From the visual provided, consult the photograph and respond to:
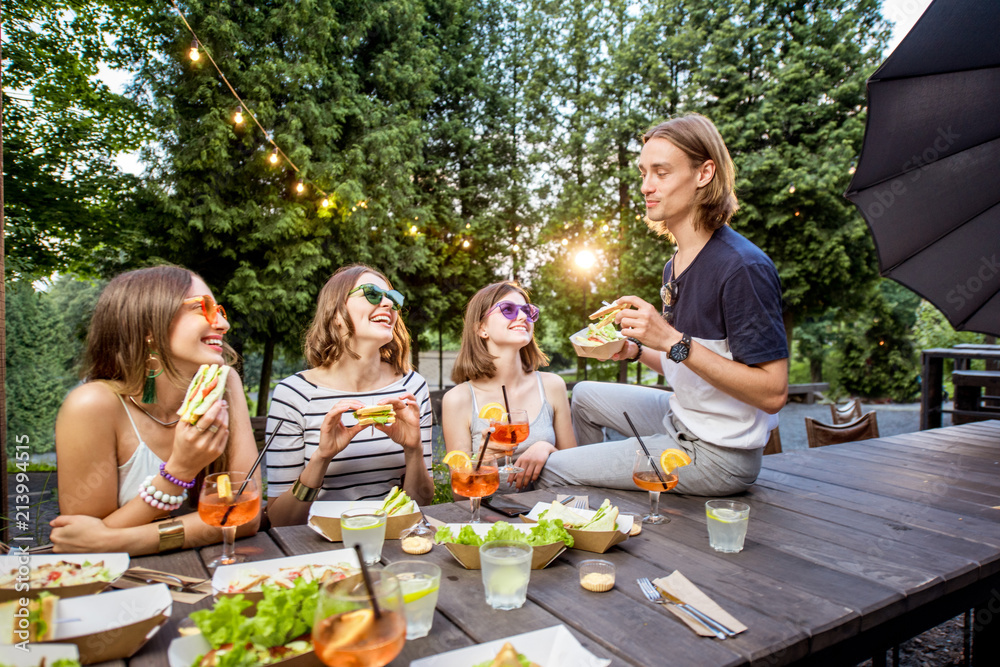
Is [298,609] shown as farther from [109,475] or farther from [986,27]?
[986,27]

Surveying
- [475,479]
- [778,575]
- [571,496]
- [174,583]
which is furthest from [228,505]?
[778,575]

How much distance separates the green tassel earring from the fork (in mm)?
1951

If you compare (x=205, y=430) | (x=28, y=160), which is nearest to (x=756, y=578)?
(x=205, y=430)

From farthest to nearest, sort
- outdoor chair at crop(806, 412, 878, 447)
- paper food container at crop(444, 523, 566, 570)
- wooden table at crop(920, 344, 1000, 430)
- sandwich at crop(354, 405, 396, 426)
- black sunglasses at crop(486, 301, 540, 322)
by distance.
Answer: wooden table at crop(920, 344, 1000, 430) → outdoor chair at crop(806, 412, 878, 447) → black sunglasses at crop(486, 301, 540, 322) → sandwich at crop(354, 405, 396, 426) → paper food container at crop(444, 523, 566, 570)

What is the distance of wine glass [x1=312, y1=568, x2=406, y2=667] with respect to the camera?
1190 millimetres

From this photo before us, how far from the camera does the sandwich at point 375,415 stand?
2.48 meters

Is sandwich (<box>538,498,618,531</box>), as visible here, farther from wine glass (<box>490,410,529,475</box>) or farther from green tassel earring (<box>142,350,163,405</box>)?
green tassel earring (<box>142,350,163,405</box>)

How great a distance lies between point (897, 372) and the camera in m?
18.9

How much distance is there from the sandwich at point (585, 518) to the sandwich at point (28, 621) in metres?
1.42

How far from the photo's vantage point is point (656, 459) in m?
2.49

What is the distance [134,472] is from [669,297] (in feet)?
8.55

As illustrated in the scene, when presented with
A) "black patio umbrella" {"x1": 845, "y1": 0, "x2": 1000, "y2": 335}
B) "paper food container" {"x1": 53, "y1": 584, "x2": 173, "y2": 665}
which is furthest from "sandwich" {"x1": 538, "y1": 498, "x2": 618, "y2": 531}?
"black patio umbrella" {"x1": 845, "y1": 0, "x2": 1000, "y2": 335}

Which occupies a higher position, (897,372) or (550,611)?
(550,611)

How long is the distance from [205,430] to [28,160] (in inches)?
430
